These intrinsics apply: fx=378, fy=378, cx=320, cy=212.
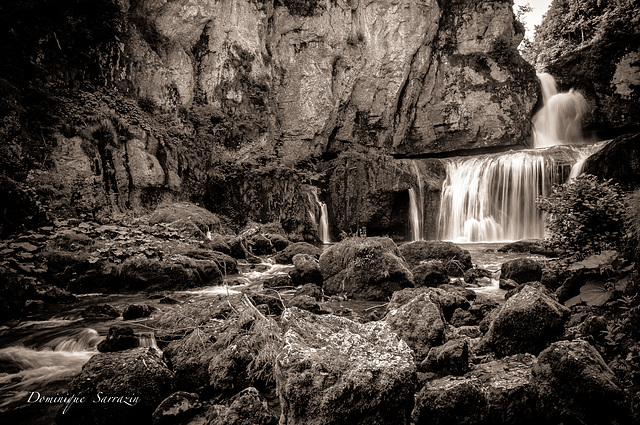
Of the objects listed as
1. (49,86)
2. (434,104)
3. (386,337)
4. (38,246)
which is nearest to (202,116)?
(49,86)

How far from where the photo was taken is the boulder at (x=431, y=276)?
838 centimetres

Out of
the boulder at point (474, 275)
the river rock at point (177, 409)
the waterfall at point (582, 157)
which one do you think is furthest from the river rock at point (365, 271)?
the waterfall at point (582, 157)

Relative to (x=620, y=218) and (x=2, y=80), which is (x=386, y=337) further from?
(x=2, y=80)

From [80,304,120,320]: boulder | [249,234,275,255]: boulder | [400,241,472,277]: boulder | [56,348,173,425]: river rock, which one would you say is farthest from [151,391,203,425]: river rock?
[249,234,275,255]: boulder

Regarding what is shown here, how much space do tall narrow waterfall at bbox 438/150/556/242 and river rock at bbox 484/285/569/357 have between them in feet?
51.2

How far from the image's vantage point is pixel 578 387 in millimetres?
2816

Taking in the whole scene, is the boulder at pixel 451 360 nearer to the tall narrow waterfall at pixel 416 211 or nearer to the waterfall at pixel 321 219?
the waterfall at pixel 321 219

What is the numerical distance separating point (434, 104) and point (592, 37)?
11696 millimetres

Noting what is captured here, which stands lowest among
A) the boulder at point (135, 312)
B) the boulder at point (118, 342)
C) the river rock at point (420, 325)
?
the boulder at point (135, 312)

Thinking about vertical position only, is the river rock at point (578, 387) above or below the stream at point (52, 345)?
above

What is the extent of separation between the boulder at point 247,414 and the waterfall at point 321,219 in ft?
55.4

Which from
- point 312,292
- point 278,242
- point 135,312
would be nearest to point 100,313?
point 135,312

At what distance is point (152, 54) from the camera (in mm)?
17156

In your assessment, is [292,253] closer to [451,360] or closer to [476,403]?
[451,360]
